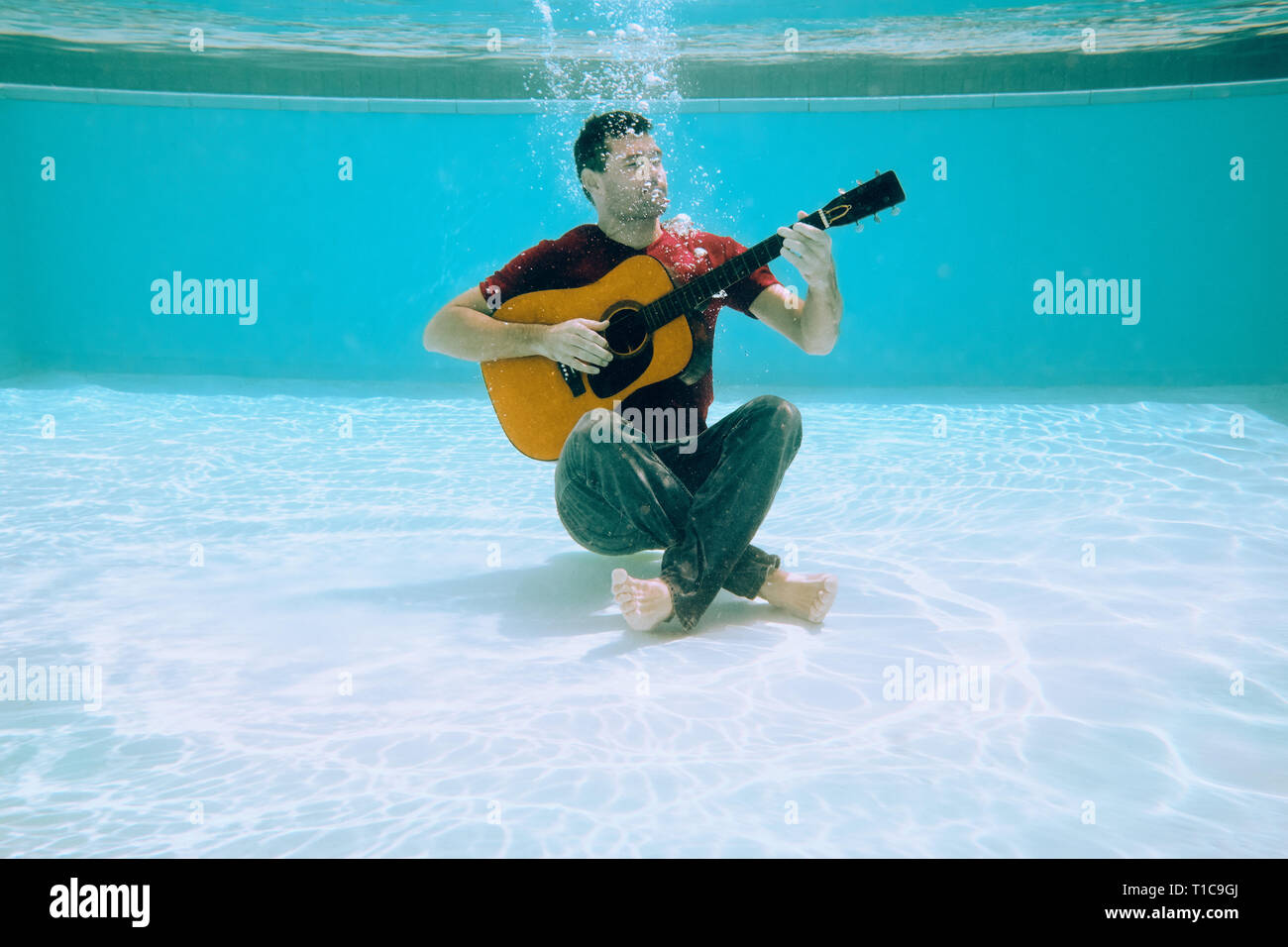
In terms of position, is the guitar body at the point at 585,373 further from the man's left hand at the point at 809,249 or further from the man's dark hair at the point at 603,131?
the man's left hand at the point at 809,249

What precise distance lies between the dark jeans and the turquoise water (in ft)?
0.57

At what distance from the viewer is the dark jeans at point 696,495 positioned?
292 cm

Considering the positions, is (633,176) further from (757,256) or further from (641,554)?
(641,554)

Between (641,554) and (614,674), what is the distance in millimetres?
1181

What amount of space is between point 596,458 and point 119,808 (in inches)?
58.4

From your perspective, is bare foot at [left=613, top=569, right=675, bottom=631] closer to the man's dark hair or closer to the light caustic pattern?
the light caustic pattern

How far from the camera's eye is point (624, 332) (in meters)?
3.11

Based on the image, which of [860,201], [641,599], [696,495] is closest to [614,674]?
[641,599]

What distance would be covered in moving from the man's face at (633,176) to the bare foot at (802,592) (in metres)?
1.16

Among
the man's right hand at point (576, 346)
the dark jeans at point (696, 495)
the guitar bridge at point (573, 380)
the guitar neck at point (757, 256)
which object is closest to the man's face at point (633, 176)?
the guitar neck at point (757, 256)
